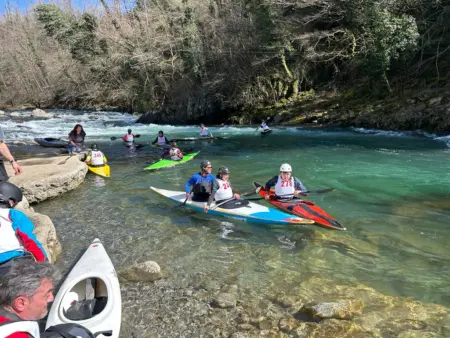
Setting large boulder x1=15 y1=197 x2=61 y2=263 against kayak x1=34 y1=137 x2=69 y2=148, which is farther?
kayak x1=34 y1=137 x2=69 y2=148

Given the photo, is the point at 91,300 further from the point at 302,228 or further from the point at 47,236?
the point at 302,228

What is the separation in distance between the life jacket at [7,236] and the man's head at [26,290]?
1.50 m

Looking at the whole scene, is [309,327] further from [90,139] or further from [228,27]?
[228,27]

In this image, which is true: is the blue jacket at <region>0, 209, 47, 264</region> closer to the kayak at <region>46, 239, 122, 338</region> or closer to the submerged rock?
the kayak at <region>46, 239, 122, 338</region>

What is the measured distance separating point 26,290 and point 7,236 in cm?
165

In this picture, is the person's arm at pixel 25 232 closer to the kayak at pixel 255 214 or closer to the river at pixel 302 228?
the river at pixel 302 228

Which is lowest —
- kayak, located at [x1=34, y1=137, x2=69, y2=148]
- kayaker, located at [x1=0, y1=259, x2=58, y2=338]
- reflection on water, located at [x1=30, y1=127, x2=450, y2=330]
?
reflection on water, located at [x1=30, y1=127, x2=450, y2=330]

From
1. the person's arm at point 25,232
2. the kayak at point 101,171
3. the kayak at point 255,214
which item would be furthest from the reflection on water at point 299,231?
the person's arm at point 25,232

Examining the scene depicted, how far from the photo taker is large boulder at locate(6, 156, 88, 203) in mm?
8766

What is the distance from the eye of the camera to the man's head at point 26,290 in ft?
6.27

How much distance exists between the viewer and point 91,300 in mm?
4113

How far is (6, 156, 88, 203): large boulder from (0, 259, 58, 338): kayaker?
24.6ft

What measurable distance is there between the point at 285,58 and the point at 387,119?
10672mm

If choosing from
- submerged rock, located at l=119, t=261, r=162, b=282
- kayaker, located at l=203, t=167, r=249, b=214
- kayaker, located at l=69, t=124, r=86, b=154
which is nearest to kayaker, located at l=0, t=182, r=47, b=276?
submerged rock, located at l=119, t=261, r=162, b=282
